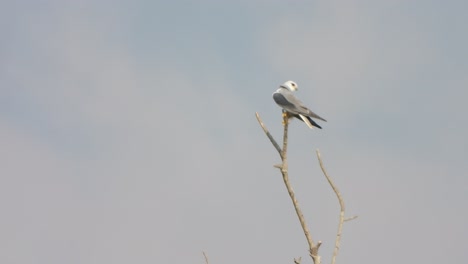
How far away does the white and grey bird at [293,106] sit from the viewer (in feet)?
51.1

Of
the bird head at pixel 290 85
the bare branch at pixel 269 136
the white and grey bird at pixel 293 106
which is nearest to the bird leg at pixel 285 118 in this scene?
the white and grey bird at pixel 293 106

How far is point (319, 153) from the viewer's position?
1238 cm

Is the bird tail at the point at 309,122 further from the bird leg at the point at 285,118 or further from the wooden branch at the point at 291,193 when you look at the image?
the wooden branch at the point at 291,193

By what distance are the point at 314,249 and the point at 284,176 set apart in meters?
1.54

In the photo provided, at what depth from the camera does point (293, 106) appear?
15.8m

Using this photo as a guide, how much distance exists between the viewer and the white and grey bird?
15562 millimetres

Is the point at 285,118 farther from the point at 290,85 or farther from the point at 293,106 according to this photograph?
the point at 290,85

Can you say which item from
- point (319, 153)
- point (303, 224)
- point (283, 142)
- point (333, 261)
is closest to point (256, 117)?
point (283, 142)

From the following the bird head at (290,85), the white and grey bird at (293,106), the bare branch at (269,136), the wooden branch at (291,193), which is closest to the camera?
the wooden branch at (291,193)

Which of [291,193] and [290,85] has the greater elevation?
[290,85]

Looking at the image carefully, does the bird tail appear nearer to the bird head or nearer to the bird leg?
the bird leg

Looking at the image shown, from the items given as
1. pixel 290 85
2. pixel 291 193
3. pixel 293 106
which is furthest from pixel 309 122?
pixel 291 193

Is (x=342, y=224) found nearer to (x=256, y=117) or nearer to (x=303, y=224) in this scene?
(x=303, y=224)

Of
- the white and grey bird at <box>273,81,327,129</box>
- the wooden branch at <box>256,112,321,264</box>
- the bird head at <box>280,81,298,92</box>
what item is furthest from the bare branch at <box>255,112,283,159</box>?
the bird head at <box>280,81,298,92</box>
